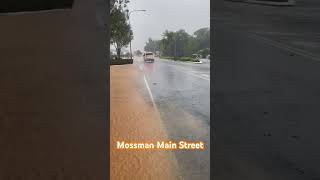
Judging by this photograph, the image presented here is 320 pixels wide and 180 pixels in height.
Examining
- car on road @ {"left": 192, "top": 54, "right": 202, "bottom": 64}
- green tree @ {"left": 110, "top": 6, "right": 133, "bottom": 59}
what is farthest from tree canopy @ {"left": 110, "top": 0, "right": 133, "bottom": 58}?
car on road @ {"left": 192, "top": 54, "right": 202, "bottom": 64}

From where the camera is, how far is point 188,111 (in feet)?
6.87

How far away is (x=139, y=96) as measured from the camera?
2.32m
